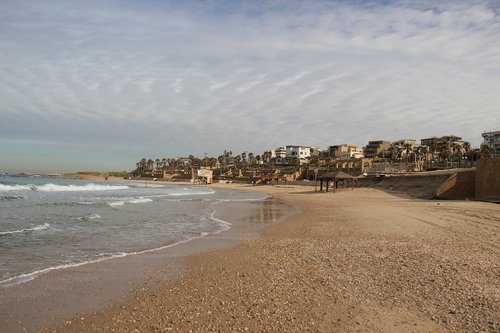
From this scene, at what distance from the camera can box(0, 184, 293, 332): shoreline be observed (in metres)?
6.28

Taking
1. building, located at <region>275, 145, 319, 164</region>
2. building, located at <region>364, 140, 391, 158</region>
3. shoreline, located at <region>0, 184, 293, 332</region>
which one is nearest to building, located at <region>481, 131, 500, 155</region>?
building, located at <region>364, 140, 391, 158</region>

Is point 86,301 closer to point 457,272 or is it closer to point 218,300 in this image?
point 218,300

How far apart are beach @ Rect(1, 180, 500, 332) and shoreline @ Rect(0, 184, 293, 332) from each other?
0.06 metres

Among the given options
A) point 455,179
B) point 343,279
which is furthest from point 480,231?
point 455,179

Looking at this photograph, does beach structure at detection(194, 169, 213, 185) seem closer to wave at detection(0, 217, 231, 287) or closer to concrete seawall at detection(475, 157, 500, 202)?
concrete seawall at detection(475, 157, 500, 202)

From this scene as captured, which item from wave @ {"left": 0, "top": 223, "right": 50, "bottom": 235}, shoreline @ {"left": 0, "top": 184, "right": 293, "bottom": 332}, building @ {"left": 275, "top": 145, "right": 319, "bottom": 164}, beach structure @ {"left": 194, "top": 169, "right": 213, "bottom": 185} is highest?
building @ {"left": 275, "top": 145, "right": 319, "bottom": 164}

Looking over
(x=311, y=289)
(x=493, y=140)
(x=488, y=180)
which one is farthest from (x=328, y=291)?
(x=493, y=140)

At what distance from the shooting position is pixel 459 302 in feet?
20.9

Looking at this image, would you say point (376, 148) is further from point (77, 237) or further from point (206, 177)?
point (77, 237)

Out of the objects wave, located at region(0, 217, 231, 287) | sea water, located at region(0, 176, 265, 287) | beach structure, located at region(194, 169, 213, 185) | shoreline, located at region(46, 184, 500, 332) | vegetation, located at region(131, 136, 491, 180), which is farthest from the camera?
beach structure, located at region(194, 169, 213, 185)

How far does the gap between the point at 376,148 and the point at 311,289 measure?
128 m

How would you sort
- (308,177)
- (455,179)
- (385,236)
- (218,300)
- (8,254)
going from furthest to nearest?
(308,177)
(455,179)
(385,236)
(8,254)
(218,300)

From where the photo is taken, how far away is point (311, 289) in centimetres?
734

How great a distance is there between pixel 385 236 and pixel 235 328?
9652 millimetres
